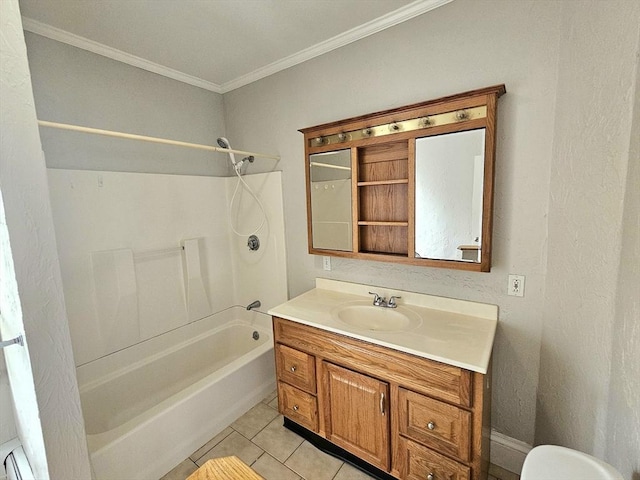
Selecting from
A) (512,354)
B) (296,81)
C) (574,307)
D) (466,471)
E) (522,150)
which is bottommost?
(466,471)

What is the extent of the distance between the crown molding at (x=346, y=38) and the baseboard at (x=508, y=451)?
234 centimetres

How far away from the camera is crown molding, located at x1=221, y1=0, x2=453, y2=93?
156 centimetres

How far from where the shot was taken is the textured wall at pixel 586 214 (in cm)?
98

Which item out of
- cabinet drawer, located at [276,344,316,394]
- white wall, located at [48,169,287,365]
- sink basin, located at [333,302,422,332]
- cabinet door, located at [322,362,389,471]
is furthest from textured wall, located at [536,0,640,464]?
white wall, located at [48,169,287,365]

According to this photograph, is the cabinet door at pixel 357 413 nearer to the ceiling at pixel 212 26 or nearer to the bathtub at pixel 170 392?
the bathtub at pixel 170 392

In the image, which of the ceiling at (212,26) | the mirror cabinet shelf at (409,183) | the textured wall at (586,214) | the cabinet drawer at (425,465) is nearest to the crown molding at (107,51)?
the ceiling at (212,26)

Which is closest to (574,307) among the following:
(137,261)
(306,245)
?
(306,245)

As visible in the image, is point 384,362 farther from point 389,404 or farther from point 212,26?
point 212,26

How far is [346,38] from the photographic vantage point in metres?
1.82

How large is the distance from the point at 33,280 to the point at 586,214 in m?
1.98

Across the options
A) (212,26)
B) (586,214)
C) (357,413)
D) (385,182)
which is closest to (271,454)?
(357,413)

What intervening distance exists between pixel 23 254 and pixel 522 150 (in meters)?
2.00

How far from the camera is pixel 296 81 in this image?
6.94ft

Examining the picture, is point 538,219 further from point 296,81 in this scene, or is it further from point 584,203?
point 296,81
